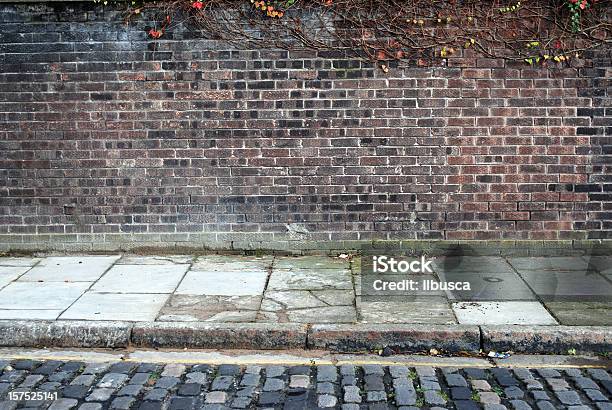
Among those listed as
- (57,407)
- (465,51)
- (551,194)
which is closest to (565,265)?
(551,194)

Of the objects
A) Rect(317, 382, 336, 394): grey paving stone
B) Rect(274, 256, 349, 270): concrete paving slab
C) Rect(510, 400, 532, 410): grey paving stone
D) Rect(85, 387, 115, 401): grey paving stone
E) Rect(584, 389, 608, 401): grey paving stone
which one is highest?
Rect(274, 256, 349, 270): concrete paving slab

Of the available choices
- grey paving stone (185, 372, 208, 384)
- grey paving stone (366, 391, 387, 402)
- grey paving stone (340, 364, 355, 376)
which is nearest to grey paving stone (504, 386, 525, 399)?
grey paving stone (366, 391, 387, 402)

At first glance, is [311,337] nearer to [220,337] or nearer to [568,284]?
[220,337]

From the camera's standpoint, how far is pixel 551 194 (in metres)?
7.45

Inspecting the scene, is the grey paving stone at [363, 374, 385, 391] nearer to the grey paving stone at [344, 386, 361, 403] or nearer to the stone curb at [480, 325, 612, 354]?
the grey paving stone at [344, 386, 361, 403]

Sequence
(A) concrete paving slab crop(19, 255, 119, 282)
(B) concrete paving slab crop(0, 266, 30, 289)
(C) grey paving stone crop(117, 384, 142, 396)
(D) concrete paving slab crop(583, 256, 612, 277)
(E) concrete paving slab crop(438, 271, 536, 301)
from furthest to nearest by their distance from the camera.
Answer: (D) concrete paving slab crop(583, 256, 612, 277)
(A) concrete paving slab crop(19, 255, 119, 282)
(B) concrete paving slab crop(0, 266, 30, 289)
(E) concrete paving slab crop(438, 271, 536, 301)
(C) grey paving stone crop(117, 384, 142, 396)

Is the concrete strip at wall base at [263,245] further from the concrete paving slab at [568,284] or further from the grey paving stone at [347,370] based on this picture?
the grey paving stone at [347,370]

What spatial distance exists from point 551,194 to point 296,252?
115 inches

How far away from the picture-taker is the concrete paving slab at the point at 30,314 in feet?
17.8

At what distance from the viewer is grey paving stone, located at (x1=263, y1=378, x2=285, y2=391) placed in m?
4.45

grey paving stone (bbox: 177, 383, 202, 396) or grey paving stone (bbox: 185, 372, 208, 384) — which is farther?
grey paving stone (bbox: 185, 372, 208, 384)

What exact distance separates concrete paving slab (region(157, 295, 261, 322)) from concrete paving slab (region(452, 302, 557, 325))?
1755mm

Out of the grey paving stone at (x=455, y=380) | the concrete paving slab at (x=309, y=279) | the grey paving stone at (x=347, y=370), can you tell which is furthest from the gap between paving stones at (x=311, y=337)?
the concrete paving slab at (x=309, y=279)

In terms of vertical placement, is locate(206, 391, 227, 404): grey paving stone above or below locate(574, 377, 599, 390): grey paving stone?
above
